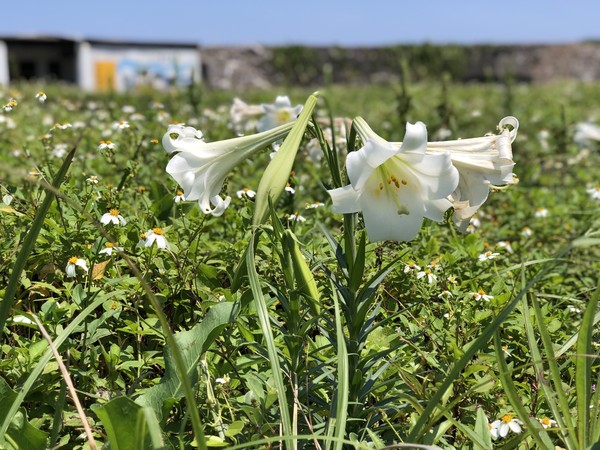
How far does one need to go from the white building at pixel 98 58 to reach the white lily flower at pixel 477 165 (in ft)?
66.6

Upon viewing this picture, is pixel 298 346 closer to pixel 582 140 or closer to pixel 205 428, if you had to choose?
pixel 205 428

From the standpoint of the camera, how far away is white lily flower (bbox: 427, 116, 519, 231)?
64.1 inches

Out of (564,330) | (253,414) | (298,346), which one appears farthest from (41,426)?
(564,330)

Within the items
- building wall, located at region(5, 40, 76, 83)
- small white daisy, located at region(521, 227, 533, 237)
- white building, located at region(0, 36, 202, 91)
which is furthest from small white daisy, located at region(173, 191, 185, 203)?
building wall, located at region(5, 40, 76, 83)

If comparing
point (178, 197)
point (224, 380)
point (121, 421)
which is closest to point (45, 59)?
point (178, 197)

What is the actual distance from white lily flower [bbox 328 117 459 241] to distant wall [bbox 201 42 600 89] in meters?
21.9

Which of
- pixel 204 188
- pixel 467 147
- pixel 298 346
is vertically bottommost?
pixel 298 346

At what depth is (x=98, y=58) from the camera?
22688 mm

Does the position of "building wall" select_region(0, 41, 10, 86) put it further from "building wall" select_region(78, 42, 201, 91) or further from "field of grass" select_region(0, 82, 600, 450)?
"field of grass" select_region(0, 82, 600, 450)

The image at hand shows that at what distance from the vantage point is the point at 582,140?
5949mm

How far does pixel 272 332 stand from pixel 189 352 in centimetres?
25

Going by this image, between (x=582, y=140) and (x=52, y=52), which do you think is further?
(x=52, y=52)

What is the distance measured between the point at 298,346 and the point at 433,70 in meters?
23.6

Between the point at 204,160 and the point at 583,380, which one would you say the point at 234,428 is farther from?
the point at 583,380
